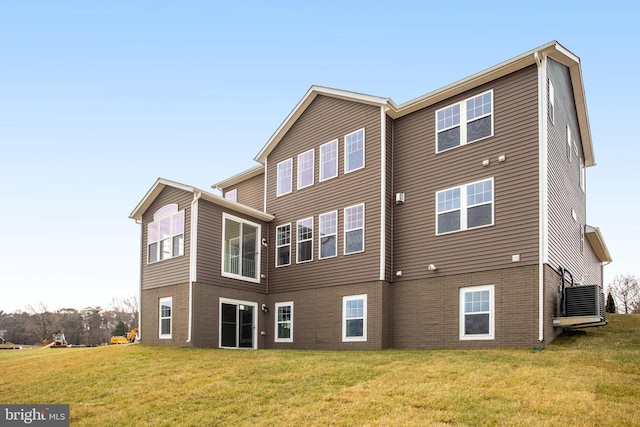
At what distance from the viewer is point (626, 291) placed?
5094 cm

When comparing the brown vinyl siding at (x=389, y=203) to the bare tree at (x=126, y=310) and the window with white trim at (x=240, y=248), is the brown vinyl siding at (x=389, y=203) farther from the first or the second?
the bare tree at (x=126, y=310)

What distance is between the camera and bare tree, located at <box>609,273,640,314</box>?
50.2 metres

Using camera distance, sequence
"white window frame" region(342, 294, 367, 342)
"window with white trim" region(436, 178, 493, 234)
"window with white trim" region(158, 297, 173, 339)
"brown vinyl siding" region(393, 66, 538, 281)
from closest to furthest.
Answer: "brown vinyl siding" region(393, 66, 538, 281) → "window with white trim" region(436, 178, 493, 234) → "white window frame" region(342, 294, 367, 342) → "window with white trim" region(158, 297, 173, 339)

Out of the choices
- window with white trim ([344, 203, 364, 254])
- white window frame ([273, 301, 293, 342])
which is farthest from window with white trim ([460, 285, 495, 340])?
white window frame ([273, 301, 293, 342])

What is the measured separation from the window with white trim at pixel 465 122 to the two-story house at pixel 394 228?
39mm

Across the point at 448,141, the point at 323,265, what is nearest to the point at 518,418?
the point at 448,141

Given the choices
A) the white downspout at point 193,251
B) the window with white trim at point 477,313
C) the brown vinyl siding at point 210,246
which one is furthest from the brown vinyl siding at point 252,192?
the window with white trim at point 477,313

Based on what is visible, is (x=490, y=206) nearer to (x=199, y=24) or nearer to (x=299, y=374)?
(x=299, y=374)

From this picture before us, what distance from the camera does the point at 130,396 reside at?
447 inches

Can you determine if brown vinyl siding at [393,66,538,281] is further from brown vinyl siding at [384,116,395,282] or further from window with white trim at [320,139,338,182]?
window with white trim at [320,139,338,182]

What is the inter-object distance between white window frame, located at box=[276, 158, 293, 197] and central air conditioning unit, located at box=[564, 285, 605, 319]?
392 inches

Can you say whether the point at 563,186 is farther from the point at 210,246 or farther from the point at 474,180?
the point at 210,246

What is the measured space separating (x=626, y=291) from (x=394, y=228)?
141 feet

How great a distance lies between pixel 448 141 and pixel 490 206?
98.0 inches
